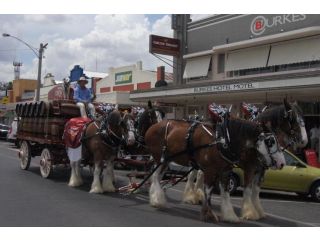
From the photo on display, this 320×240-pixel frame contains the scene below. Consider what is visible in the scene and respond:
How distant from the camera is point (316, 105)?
63.4 ft

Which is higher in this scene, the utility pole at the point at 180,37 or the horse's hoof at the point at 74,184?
the utility pole at the point at 180,37

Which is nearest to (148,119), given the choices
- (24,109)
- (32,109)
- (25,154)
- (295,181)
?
(295,181)

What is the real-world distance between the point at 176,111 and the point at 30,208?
61.9 ft

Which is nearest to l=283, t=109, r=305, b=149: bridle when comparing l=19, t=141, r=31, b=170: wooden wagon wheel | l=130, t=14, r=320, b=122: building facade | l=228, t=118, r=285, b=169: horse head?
l=228, t=118, r=285, b=169: horse head

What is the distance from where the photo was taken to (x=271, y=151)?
7918 millimetres

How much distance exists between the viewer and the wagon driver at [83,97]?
12539mm

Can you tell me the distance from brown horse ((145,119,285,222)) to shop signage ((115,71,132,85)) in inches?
1101

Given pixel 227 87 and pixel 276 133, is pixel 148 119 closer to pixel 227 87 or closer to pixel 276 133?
pixel 276 133

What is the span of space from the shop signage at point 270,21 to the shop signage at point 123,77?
1601 centimetres

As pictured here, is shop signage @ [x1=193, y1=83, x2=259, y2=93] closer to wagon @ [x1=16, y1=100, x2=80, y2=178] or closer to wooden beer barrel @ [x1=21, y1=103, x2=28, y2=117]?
wagon @ [x1=16, y1=100, x2=80, y2=178]

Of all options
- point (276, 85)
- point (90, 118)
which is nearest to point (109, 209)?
point (90, 118)

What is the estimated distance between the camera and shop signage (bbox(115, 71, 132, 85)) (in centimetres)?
3719

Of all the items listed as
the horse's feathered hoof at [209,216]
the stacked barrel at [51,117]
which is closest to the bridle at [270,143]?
the horse's feathered hoof at [209,216]

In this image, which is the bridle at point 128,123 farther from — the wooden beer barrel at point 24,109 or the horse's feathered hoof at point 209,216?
the wooden beer barrel at point 24,109
